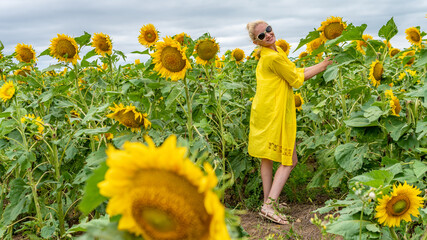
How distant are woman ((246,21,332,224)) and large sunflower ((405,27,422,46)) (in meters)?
1.65

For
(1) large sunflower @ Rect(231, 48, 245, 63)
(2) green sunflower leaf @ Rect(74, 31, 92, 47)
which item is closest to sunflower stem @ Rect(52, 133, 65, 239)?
(2) green sunflower leaf @ Rect(74, 31, 92, 47)

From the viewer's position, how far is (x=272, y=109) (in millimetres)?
3152

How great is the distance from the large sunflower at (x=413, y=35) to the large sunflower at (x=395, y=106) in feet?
6.49

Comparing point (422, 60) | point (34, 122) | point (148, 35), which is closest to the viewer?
point (422, 60)

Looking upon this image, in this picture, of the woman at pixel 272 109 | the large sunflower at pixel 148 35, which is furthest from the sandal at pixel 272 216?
the large sunflower at pixel 148 35

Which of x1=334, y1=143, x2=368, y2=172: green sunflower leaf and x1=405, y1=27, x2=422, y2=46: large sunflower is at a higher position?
x1=405, y1=27, x2=422, y2=46: large sunflower

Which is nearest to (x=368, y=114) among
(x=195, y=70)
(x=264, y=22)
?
(x=264, y=22)

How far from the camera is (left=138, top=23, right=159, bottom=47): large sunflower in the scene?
391 cm

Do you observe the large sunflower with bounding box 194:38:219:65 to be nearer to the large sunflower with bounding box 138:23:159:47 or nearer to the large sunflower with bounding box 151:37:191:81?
the large sunflower with bounding box 151:37:191:81

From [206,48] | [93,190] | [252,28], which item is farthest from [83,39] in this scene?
[93,190]

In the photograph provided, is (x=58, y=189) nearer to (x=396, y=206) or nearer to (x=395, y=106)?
(x=396, y=206)

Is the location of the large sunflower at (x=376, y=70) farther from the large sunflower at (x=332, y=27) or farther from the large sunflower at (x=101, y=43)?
the large sunflower at (x=101, y=43)

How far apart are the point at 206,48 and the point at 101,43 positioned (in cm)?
82

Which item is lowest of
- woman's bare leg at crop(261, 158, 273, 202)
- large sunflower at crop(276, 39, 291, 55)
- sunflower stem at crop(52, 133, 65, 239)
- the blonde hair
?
woman's bare leg at crop(261, 158, 273, 202)
